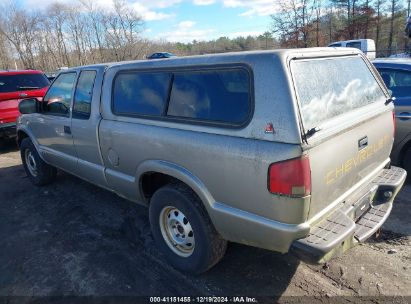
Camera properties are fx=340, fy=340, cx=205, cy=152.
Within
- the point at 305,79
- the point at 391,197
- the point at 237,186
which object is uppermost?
the point at 305,79

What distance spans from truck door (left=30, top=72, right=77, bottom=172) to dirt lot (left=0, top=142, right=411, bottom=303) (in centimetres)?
80

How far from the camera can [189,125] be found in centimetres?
275

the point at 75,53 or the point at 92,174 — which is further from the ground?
the point at 75,53

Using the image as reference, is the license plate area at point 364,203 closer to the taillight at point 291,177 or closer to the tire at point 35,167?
the taillight at point 291,177

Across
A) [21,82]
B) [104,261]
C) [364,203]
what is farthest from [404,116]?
[21,82]

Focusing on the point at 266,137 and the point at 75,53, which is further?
the point at 75,53

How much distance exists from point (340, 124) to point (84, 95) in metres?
2.89

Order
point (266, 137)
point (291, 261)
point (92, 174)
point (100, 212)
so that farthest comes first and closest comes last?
point (100, 212) < point (92, 174) < point (291, 261) < point (266, 137)

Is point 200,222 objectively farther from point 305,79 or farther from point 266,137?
point 305,79

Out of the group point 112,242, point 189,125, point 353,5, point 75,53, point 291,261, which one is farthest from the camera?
point 75,53

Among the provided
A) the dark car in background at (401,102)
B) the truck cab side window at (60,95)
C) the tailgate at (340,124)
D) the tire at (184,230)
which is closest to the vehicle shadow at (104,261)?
the tire at (184,230)

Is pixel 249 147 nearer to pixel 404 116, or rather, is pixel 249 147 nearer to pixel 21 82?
pixel 404 116

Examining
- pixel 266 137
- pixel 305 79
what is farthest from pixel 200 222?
pixel 305 79

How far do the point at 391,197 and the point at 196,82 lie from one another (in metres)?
2.01
